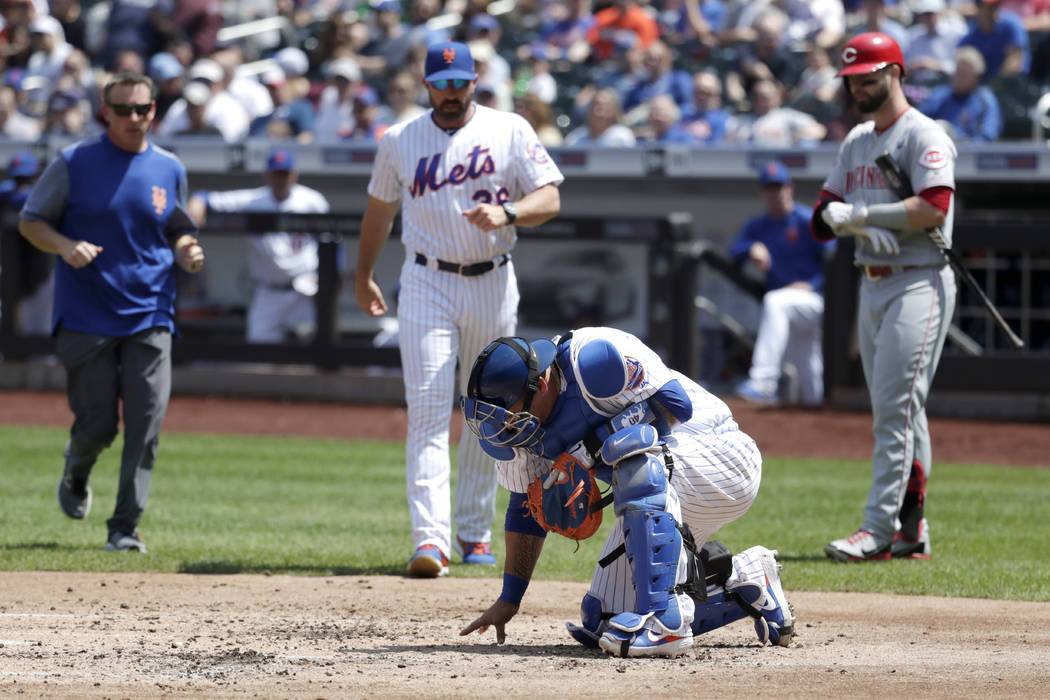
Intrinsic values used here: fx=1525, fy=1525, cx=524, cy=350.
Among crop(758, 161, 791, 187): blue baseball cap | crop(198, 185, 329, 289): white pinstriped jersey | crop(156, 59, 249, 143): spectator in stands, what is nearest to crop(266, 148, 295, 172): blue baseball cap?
crop(198, 185, 329, 289): white pinstriped jersey

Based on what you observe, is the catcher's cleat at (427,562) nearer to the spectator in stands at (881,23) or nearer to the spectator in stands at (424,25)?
the spectator in stands at (881,23)

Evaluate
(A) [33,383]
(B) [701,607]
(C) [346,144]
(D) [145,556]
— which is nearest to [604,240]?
(C) [346,144]

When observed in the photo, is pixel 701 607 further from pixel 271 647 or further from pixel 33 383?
pixel 33 383

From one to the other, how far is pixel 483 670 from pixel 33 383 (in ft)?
33.7

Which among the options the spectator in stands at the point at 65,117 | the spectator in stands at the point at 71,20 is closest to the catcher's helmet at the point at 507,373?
the spectator in stands at the point at 65,117

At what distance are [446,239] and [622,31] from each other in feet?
32.2

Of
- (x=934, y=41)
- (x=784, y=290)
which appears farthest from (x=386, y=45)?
(x=784, y=290)

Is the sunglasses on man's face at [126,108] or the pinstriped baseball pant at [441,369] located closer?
the pinstriped baseball pant at [441,369]

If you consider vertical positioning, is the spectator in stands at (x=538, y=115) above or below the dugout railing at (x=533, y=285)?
above

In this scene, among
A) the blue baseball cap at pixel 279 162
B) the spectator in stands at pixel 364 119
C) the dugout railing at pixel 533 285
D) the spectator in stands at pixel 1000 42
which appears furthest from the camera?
the spectator in stands at pixel 364 119

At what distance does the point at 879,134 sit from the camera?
670cm

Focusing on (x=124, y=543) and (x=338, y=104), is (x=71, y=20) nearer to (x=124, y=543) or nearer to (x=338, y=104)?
(x=338, y=104)

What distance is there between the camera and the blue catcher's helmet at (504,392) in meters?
4.26

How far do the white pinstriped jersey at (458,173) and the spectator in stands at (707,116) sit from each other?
281 inches
